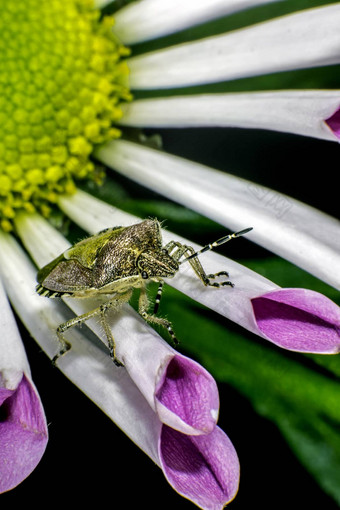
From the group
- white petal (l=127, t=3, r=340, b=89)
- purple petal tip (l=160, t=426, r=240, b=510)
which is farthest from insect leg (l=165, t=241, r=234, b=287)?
white petal (l=127, t=3, r=340, b=89)

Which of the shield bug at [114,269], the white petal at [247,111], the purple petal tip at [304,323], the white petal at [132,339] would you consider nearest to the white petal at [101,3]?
the white petal at [247,111]

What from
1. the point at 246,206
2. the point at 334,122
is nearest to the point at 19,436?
the point at 246,206

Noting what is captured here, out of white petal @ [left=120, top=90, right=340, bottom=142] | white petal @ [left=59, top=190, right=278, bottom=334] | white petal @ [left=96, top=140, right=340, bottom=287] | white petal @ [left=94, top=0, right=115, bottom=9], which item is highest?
white petal @ [left=94, top=0, right=115, bottom=9]

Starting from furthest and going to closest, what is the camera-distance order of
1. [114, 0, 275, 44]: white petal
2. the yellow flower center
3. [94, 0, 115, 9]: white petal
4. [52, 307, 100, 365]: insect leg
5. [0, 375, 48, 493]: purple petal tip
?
[94, 0, 115, 9]: white petal
the yellow flower center
[114, 0, 275, 44]: white petal
[52, 307, 100, 365]: insect leg
[0, 375, 48, 493]: purple petal tip

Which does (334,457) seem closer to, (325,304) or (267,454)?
(267,454)

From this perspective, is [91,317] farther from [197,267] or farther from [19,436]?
[19,436]

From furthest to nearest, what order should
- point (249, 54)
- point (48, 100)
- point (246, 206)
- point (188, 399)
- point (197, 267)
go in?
point (48, 100) < point (249, 54) < point (246, 206) < point (197, 267) < point (188, 399)

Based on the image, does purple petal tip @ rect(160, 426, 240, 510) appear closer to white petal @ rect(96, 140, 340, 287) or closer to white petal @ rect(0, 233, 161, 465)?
white petal @ rect(0, 233, 161, 465)
